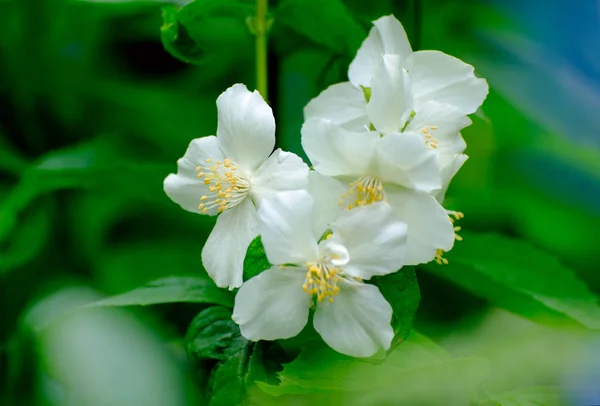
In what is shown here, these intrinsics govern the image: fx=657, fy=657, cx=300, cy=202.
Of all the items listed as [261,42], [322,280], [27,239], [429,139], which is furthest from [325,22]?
[27,239]

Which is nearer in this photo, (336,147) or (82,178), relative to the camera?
(336,147)

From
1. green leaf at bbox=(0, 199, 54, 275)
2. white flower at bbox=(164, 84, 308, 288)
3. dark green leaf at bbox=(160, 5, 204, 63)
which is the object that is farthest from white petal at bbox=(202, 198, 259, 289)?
green leaf at bbox=(0, 199, 54, 275)

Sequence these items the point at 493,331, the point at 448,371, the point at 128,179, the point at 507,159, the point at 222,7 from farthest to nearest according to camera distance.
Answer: the point at 507,159, the point at 128,179, the point at 222,7, the point at 493,331, the point at 448,371

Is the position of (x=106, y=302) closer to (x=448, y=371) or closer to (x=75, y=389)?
(x=75, y=389)

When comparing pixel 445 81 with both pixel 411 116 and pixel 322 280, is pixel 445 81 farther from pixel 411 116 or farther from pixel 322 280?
pixel 322 280

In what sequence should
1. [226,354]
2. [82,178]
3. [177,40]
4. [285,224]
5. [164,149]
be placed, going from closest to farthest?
[285,224]
[226,354]
[177,40]
[82,178]
[164,149]

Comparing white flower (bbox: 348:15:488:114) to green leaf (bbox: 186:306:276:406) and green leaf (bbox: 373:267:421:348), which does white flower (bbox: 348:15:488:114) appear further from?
green leaf (bbox: 186:306:276:406)

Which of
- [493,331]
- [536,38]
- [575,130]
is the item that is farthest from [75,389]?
[536,38]
